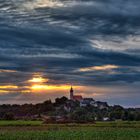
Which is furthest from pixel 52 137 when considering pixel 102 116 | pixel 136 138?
pixel 102 116

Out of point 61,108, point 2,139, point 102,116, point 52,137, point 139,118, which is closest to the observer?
point 2,139

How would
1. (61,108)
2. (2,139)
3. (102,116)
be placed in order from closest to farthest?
(2,139)
(102,116)
(61,108)

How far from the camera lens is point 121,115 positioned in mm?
112188

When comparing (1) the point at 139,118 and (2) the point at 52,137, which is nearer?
(2) the point at 52,137

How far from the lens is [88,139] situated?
45281 millimetres

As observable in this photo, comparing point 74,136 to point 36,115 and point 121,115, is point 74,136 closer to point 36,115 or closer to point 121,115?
point 121,115

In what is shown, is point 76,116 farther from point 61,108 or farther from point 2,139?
point 2,139

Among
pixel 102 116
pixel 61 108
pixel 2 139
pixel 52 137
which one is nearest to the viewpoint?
pixel 2 139

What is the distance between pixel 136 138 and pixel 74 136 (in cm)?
698

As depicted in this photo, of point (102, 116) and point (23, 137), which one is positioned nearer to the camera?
point (23, 137)

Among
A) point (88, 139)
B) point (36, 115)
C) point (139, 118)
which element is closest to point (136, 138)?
point (88, 139)

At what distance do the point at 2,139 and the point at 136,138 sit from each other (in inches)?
568

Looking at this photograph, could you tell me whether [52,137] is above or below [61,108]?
below

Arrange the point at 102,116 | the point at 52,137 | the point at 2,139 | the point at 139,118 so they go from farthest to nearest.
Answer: the point at 102,116
the point at 139,118
the point at 52,137
the point at 2,139
